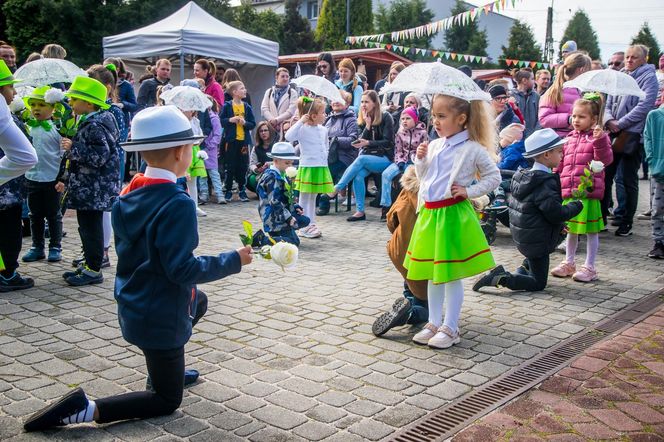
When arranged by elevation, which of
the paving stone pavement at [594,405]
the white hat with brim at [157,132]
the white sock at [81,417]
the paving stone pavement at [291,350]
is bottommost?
the paving stone pavement at [594,405]

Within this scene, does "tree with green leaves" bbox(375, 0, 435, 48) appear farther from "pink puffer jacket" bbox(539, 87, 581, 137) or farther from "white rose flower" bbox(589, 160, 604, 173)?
"white rose flower" bbox(589, 160, 604, 173)

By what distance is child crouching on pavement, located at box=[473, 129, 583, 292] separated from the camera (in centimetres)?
627

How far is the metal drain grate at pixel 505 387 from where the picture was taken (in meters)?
3.54

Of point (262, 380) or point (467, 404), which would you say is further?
point (262, 380)

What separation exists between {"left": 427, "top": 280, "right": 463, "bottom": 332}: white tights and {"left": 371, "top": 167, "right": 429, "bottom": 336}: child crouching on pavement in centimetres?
22

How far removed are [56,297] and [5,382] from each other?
6.57 feet

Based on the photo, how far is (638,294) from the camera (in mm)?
6418

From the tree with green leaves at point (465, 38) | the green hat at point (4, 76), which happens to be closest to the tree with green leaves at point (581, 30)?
the tree with green leaves at point (465, 38)

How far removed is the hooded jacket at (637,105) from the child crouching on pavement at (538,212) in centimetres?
339

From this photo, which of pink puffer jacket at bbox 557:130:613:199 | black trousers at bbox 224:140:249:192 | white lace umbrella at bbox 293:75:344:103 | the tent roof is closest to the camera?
pink puffer jacket at bbox 557:130:613:199

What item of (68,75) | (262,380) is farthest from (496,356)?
(68,75)

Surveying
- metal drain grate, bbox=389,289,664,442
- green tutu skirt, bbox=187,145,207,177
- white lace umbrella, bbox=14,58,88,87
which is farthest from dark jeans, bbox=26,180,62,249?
metal drain grate, bbox=389,289,664,442

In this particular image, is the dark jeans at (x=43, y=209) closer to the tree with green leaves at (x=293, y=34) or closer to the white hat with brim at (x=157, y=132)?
the white hat with brim at (x=157, y=132)

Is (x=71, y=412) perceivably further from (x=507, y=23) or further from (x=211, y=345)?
(x=507, y=23)
